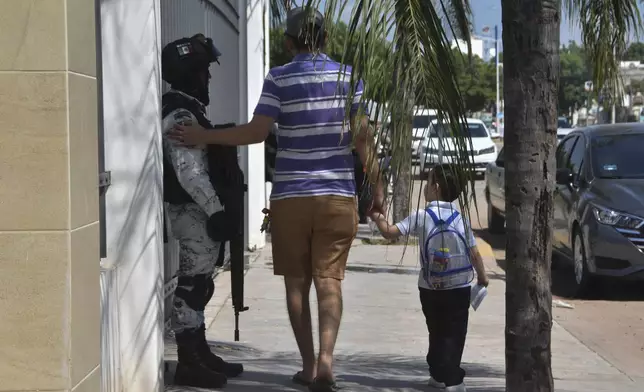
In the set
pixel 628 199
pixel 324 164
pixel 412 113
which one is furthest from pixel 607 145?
pixel 412 113

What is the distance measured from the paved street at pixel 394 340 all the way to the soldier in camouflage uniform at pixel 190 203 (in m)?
0.32

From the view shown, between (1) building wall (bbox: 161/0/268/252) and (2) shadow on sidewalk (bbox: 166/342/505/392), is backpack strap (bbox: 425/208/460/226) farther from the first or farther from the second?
(1) building wall (bbox: 161/0/268/252)

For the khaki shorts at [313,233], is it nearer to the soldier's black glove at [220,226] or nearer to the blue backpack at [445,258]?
the soldier's black glove at [220,226]

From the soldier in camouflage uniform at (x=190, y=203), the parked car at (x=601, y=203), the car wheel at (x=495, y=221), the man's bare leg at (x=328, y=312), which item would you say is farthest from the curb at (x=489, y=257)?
the soldier in camouflage uniform at (x=190, y=203)

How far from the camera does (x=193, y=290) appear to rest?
16.9 ft

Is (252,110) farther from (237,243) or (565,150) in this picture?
(237,243)

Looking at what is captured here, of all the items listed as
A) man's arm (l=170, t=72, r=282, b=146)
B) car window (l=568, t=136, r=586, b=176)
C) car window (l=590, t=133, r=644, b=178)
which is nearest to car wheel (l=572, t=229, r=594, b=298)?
car window (l=590, t=133, r=644, b=178)

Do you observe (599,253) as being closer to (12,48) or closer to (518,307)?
(518,307)

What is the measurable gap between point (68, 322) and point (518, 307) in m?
1.97

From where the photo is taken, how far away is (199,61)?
5160 mm

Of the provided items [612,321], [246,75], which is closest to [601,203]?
Answer: [612,321]

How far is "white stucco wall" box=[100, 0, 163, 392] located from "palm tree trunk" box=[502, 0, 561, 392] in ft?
5.47

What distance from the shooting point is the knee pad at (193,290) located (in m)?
5.15

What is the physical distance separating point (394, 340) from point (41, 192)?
4175 millimetres
